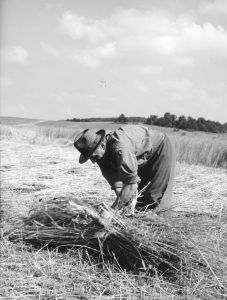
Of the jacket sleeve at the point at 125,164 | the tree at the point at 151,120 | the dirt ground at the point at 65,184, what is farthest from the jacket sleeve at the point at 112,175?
the tree at the point at 151,120

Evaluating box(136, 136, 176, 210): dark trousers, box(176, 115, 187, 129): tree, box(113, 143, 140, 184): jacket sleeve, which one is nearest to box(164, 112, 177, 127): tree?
box(176, 115, 187, 129): tree

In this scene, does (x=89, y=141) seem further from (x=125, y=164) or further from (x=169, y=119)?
(x=169, y=119)

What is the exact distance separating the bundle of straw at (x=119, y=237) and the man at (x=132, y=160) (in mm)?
292

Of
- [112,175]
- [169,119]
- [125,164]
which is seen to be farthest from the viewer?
[169,119]

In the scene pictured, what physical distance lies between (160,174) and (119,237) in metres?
1.27

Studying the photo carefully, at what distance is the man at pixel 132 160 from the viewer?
4066mm

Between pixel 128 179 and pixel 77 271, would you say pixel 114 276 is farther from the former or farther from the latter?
pixel 128 179

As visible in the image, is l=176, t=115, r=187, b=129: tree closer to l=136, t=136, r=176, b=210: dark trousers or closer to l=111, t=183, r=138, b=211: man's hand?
l=136, t=136, r=176, b=210: dark trousers

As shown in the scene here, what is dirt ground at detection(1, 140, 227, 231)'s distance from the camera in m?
5.83

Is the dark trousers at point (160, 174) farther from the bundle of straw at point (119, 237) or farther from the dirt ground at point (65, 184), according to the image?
the bundle of straw at point (119, 237)

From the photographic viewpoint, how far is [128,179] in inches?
159

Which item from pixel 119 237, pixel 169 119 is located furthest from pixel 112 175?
pixel 169 119

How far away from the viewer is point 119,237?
3.72 metres

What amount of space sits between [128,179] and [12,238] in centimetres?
132
